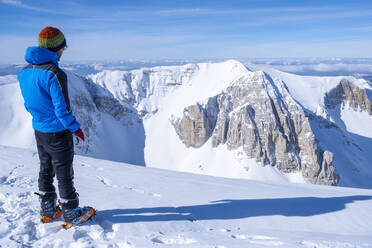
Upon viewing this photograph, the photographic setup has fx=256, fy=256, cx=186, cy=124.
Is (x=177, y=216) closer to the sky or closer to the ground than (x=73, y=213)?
closer to the ground

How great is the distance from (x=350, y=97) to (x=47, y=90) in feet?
529

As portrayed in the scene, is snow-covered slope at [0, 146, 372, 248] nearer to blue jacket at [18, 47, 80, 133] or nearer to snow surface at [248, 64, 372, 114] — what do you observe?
blue jacket at [18, 47, 80, 133]

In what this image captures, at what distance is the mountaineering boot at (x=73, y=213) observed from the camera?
4441 mm

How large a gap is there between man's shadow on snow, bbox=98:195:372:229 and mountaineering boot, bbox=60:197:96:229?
1.23ft

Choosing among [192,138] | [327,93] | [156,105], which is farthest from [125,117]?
[327,93]

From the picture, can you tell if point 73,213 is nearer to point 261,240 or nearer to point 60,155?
point 60,155

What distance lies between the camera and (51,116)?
4.39 m

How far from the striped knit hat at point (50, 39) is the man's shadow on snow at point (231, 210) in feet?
10.5

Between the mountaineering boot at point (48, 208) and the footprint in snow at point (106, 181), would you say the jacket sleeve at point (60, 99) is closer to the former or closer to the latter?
the mountaineering boot at point (48, 208)

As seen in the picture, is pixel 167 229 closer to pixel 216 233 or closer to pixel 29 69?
pixel 216 233

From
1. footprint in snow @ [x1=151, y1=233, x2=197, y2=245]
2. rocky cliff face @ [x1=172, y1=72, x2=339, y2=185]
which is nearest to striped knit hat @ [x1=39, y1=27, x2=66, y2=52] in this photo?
footprint in snow @ [x1=151, y1=233, x2=197, y2=245]

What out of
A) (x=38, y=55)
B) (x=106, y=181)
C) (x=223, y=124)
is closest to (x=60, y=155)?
(x=38, y=55)

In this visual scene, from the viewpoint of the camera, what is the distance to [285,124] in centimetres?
10331

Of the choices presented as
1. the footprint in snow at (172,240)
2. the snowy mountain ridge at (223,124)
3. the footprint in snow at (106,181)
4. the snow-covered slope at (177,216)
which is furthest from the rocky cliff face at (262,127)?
the footprint in snow at (172,240)
